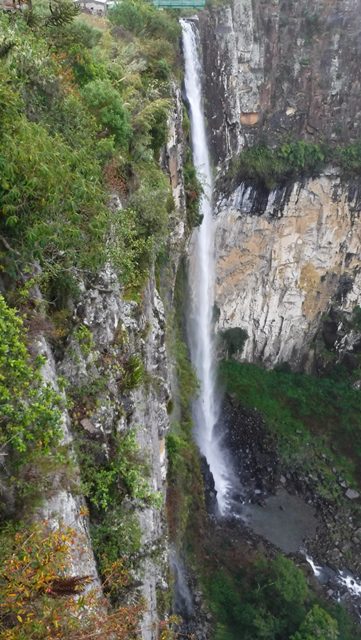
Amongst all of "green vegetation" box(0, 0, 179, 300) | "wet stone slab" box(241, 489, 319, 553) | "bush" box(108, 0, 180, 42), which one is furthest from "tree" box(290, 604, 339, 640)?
"bush" box(108, 0, 180, 42)

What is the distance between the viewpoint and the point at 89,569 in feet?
14.3

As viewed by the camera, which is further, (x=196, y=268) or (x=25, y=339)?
(x=196, y=268)

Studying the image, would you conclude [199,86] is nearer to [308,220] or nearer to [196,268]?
[196,268]

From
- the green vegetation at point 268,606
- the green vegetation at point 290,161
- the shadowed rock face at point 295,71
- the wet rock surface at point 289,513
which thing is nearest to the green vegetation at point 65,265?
the green vegetation at point 268,606

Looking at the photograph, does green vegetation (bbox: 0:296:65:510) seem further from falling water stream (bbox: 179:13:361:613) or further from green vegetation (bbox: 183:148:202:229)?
green vegetation (bbox: 183:148:202:229)

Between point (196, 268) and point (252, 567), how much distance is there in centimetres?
913

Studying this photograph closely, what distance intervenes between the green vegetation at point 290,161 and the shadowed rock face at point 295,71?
44cm

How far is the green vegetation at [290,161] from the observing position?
698 inches

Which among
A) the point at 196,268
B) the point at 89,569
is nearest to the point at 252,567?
the point at 196,268

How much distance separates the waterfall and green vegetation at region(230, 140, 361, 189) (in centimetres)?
221

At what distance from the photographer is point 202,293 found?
56.9 feet

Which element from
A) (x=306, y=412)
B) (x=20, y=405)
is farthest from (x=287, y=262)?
Answer: (x=20, y=405)

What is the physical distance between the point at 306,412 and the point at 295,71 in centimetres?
1313

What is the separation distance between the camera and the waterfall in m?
14.1
